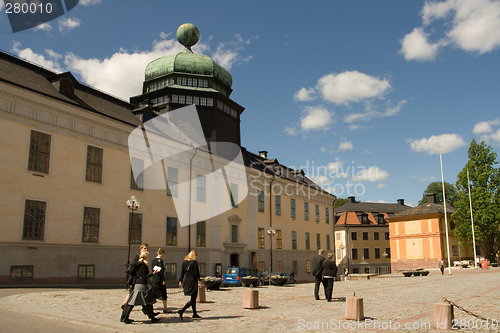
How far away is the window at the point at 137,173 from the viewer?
2859cm

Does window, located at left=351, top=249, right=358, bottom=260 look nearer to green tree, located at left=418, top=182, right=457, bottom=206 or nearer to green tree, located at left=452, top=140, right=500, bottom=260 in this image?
green tree, located at left=452, top=140, right=500, bottom=260

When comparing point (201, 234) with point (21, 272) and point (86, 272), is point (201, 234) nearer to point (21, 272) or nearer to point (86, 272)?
point (86, 272)

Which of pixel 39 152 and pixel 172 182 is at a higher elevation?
pixel 39 152

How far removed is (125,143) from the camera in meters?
28.4

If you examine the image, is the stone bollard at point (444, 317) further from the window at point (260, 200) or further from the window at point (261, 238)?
the window at point (260, 200)

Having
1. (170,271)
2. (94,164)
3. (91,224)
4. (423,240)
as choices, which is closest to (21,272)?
(91,224)

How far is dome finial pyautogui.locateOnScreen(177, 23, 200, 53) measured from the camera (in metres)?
44.1

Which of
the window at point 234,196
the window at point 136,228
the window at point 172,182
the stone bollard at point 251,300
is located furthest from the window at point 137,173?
the stone bollard at point 251,300

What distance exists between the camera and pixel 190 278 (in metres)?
11.4

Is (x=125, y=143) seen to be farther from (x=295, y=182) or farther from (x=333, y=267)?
(x=295, y=182)

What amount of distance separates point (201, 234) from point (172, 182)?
5.34 metres

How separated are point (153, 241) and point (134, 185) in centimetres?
423

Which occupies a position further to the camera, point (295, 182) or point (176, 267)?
point (295, 182)

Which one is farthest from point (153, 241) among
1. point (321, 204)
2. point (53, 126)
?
point (321, 204)
